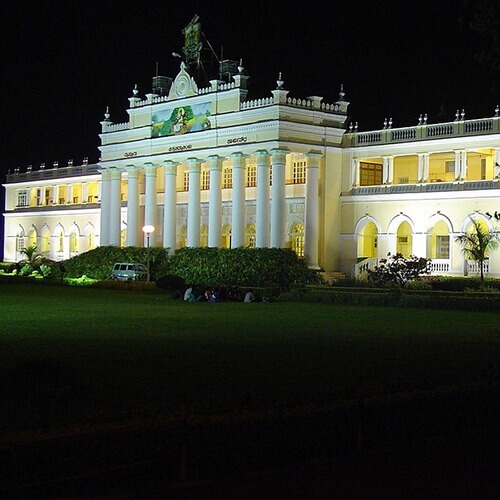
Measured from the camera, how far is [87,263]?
47.1m

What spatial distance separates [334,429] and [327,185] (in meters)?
35.8

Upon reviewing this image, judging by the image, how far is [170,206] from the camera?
162 feet

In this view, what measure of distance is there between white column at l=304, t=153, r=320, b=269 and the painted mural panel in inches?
240

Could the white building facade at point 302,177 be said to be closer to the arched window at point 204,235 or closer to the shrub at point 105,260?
the arched window at point 204,235

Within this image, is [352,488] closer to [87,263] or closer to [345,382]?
[345,382]

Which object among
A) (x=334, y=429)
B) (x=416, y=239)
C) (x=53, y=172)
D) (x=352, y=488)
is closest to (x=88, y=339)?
(x=334, y=429)

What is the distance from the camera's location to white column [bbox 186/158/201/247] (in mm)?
47781

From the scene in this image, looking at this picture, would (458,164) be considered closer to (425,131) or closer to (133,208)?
(425,131)

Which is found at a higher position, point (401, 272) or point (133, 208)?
point (133, 208)

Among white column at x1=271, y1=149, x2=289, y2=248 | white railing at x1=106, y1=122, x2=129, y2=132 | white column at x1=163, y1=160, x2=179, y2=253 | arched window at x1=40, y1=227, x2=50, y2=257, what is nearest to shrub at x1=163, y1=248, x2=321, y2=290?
white column at x1=271, y1=149, x2=289, y2=248

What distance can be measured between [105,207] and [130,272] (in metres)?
10.9

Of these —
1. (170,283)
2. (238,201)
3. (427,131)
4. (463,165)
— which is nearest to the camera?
(170,283)

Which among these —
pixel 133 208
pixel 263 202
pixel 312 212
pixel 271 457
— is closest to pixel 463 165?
pixel 312 212

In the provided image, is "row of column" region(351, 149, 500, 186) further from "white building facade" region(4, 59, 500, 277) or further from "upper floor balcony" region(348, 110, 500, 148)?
"upper floor balcony" region(348, 110, 500, 148)
